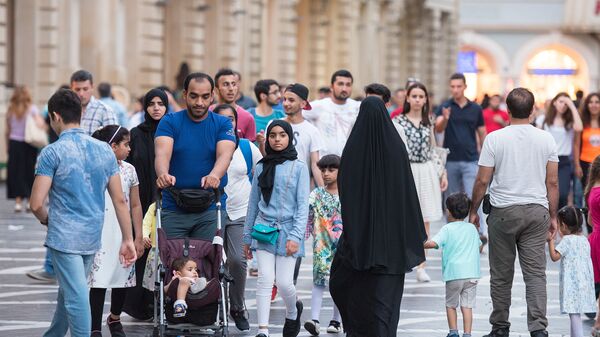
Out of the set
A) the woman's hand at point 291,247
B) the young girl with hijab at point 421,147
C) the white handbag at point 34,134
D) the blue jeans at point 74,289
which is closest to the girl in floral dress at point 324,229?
the woman's hand at point 291,247

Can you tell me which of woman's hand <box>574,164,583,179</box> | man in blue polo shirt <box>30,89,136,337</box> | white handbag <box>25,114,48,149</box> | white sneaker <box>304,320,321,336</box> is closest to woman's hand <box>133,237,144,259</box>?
man in blue polo shirt <box>30,89,136,337</box>

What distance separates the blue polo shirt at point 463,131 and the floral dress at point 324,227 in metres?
6.90

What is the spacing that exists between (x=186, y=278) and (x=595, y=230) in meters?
3.69

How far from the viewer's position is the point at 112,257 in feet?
39.6

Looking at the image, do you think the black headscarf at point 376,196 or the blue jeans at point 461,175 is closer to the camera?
the black headscarf at point 376,196

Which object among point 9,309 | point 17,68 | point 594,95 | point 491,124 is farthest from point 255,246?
point 17,68

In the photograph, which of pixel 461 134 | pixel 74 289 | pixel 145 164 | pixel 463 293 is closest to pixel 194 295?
pixel 74 289

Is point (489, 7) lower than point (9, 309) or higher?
higher

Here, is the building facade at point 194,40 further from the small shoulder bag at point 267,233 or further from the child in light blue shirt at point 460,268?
the child in light blue shirt at point 460,268

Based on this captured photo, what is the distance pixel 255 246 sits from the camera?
484 inches

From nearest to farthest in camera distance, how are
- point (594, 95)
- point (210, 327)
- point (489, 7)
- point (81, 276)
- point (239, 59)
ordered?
point (81, 276) < point (210, 327) < point (594, 95) < point (239, 59) < point (489, 7)

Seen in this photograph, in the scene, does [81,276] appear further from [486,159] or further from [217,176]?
[486,159]

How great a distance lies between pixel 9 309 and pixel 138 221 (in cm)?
299

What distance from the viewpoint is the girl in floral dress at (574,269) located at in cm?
1245
